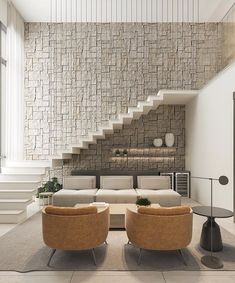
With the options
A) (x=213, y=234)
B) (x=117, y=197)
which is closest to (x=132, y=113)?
(x=117, y=197)

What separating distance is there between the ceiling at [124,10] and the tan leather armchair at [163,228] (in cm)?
657

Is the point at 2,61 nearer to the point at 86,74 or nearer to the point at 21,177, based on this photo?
the point at 86,74

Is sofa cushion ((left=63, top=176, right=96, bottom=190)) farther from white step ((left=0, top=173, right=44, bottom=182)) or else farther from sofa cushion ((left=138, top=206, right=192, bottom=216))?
sofa cushion ((left=138, top=206, right=192, bottom=216))

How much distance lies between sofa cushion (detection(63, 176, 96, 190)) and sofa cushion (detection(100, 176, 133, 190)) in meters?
0.32

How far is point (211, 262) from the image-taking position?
3449 mm

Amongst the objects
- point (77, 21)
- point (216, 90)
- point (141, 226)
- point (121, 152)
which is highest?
point (77, 21)

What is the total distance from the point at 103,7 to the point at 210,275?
24.7 ft

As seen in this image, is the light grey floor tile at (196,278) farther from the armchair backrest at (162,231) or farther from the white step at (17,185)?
the white step at (17,185)

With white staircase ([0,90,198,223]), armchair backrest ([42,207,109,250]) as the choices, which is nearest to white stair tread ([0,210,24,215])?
white staircase ([0,90,198,223])

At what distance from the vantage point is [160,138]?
8812 mm

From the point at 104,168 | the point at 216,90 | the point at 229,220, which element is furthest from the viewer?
the point at 104,168

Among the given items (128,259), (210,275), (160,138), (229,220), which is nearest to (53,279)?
(128,259)

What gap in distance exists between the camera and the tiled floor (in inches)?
118

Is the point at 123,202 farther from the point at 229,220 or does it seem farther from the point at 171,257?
the point at 171,257
